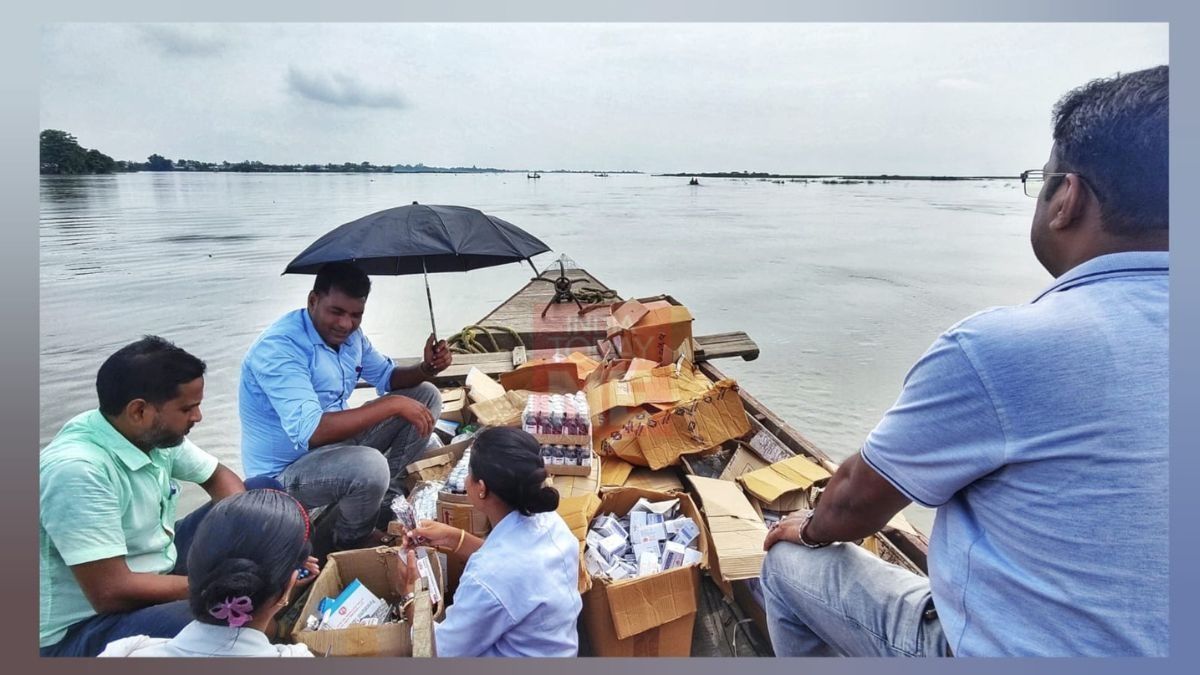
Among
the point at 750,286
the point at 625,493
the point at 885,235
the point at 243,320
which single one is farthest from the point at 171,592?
the point at 885,235

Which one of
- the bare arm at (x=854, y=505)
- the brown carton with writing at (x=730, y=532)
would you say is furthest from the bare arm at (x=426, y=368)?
the bare arm at (x=854, y=505)

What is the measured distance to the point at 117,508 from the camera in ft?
5.97

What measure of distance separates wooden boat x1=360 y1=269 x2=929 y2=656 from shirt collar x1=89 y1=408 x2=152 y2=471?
153 centimetres

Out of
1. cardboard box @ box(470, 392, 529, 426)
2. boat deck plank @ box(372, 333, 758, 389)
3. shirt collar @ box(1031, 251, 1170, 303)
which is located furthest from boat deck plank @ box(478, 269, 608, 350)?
shirt collar @ box(1031, 251, 1170, 303)

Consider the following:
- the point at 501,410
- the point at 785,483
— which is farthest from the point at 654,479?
the point at 501,410

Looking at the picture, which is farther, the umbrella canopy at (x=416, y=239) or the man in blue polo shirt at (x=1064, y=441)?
the umbrella canopy at (x=416, y=239)

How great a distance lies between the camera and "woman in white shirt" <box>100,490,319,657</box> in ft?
5.12

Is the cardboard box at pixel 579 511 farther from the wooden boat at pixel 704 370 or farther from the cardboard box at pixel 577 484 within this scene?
the wooden boat at pixel 704 370

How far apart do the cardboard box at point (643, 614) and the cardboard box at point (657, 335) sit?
2.02 metres

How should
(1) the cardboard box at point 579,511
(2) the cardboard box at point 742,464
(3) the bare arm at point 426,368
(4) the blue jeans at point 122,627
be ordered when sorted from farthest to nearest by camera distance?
1. (3) the bare arm at point 426,368
2. (2) the cardboard box at point 742,464
3. (1) the cardboard box at point 579,511
4. (4) the blue jeans at point 122,627

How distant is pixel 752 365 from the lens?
611 centimetres

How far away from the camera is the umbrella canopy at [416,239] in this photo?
103 inches

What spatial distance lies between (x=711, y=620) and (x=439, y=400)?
1.81 m

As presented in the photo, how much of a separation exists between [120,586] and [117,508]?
0.21 m
